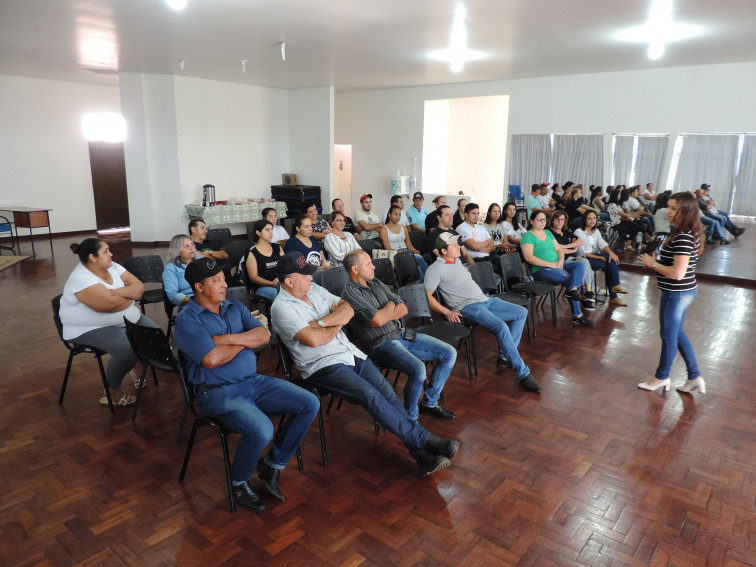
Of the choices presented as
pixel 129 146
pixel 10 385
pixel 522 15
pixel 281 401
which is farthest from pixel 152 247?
pixel 281 401

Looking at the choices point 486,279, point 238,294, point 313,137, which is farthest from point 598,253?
point 313,137

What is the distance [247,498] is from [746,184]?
388 inches

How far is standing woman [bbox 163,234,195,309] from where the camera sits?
4.48 meters

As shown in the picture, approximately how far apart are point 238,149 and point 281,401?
10.5m

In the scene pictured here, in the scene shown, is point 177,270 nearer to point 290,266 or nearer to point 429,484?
point 290,266

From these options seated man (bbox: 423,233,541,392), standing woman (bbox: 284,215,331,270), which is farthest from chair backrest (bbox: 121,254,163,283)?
seated man (bbox: 423,233,541,392)

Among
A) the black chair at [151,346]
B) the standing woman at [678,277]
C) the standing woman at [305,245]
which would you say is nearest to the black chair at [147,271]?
the standing woman at [305,245]

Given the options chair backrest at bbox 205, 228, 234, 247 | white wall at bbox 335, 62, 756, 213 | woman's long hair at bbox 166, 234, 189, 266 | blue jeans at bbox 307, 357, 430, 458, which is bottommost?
blue jeans at bbox 307, 357, 430, 458

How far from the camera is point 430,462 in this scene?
10.1ft

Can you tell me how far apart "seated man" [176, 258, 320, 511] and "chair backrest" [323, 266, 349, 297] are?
5.58 ft

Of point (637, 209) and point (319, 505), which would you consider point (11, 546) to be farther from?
point (637, 209)

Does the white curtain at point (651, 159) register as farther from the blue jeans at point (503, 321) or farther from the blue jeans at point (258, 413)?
the blue jeans at point (258, 413)

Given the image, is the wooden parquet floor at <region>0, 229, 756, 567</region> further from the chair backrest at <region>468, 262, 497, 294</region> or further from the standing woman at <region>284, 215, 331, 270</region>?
the standing woman at <region>284, 215, 331, 270</region>

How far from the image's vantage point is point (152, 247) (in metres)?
11.1
